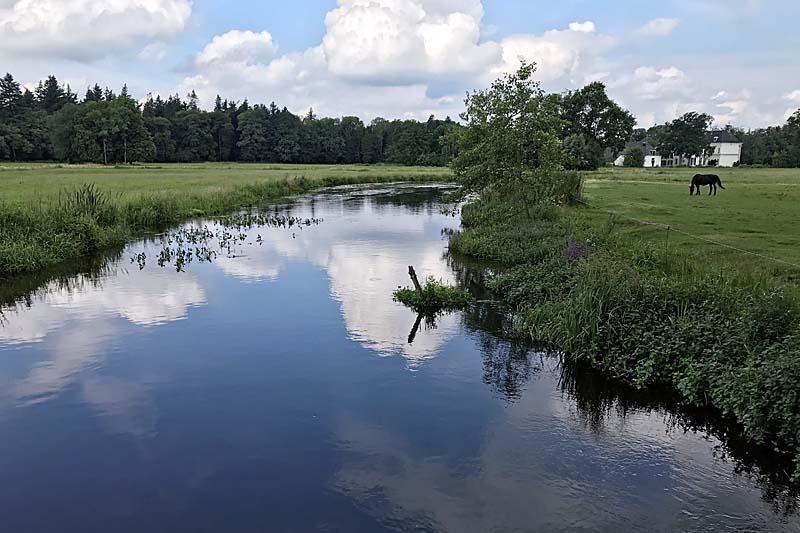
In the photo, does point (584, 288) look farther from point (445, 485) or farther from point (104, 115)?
point (104, 115)

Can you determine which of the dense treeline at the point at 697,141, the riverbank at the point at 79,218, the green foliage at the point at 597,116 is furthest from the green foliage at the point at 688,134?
the riverbank at the point at 79,218

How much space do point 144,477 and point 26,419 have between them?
3.00 metres

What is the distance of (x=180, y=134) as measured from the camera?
11562 centimetres

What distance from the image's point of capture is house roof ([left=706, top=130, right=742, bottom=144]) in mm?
115019

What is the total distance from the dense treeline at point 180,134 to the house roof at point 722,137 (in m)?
51.7

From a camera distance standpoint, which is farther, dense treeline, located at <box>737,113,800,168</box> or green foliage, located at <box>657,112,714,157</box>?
green foliage, located at <box>657,112,714,157</box>

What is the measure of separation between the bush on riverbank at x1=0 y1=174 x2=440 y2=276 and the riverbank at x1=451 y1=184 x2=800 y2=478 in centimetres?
1481

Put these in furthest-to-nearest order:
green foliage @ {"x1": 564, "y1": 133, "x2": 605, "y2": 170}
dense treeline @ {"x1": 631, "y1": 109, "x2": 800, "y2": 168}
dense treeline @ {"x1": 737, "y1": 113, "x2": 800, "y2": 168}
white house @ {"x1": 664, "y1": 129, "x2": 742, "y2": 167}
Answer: white house @ {"x1": 664, "y1": 129, "x2": 742, "y2": 167}, dense treeline @ {"x1": 631, "y1": 109, "x2": 800, "y2": 168}, dense treeline @ {"x1": 737, "y1": 113, "x2": 800, "y2": 168}, green foliage @ {"x1": 564, "y1": 133, "x2": 605, "y2": 170}

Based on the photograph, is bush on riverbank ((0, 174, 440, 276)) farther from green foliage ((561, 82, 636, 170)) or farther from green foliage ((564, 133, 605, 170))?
green foliage ((561, 82, 636, 170))

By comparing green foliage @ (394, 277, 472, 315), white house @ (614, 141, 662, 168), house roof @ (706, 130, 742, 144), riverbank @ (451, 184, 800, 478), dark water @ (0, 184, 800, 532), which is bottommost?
dark water @ (0, 184, 800, 532)

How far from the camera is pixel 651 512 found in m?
7.02

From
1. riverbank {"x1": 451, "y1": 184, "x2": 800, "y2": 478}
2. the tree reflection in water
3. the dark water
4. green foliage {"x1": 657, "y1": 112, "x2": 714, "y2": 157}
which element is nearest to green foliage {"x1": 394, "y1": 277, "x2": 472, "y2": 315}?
the dark water

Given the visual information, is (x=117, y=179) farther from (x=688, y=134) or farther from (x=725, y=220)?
(x=688, y=134)

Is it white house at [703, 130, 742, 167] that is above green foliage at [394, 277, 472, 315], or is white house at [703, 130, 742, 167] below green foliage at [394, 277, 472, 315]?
above
